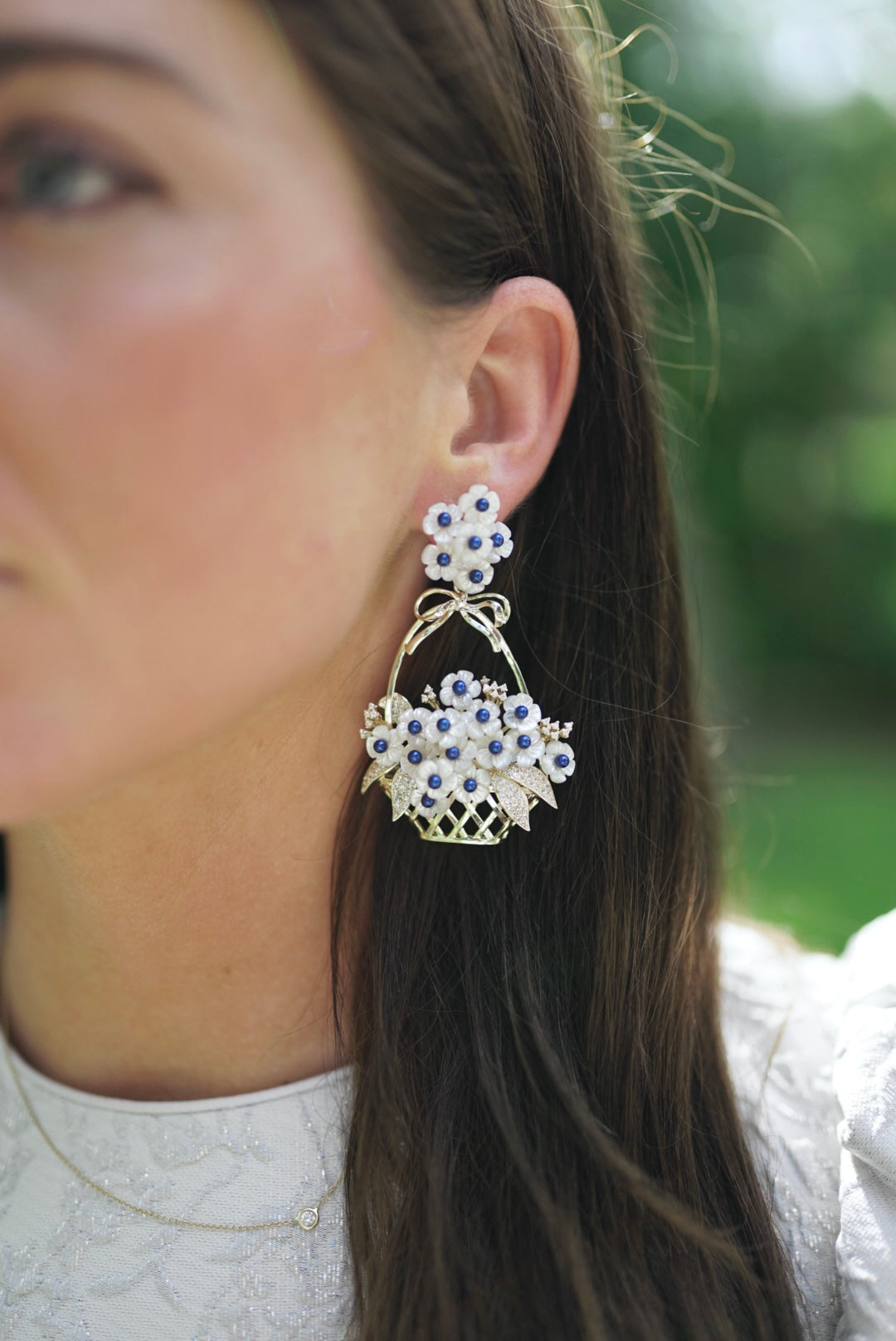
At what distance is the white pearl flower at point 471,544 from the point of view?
1.29 m

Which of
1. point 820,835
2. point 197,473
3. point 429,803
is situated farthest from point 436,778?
point 820,835

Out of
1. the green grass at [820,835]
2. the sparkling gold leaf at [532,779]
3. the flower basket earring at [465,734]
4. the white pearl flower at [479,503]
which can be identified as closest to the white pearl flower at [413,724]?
the flower basket earring at [465,734]

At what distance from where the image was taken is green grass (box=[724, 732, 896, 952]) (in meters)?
4.61

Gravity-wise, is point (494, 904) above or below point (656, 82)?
below

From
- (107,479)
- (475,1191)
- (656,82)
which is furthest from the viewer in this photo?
(656,82)

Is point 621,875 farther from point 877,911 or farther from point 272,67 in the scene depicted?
point 877,911

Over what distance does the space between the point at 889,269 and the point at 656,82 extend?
2305mm

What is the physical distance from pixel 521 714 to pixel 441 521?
23cm

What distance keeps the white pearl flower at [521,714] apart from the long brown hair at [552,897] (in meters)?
0.10

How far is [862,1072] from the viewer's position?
1.32 m

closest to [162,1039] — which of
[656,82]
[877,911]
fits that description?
[877,911]

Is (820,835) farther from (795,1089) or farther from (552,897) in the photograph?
(552,897)

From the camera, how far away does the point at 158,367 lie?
106 cm

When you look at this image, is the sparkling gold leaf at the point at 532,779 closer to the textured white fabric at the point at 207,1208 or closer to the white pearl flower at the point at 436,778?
the white pearl flower at the point at 436,778
